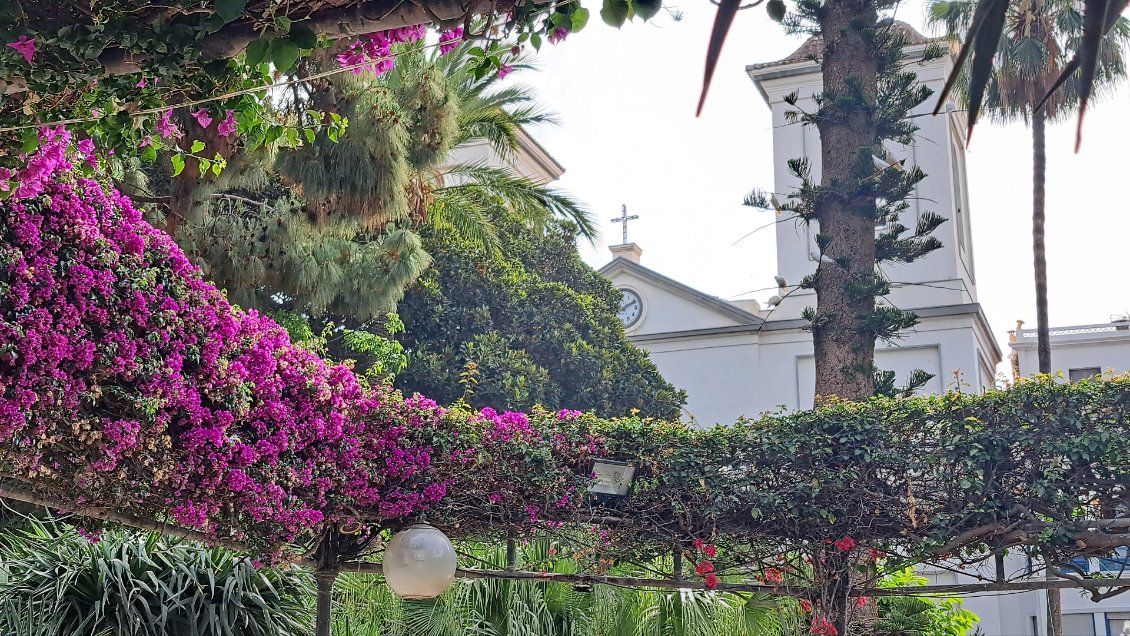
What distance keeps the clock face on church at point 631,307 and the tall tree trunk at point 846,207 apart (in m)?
16.8

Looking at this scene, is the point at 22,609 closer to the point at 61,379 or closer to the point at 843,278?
the point at 61,379

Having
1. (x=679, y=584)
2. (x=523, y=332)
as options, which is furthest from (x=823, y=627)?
(x=523, y=332)

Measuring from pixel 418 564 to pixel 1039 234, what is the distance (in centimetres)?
1555

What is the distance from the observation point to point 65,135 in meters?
3.61

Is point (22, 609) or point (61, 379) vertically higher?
point (61, 379)

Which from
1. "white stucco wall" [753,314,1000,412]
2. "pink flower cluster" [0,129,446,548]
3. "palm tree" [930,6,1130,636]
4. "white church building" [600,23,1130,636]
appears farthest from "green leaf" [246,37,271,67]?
"white stucco wall" [753,314,1000,412]

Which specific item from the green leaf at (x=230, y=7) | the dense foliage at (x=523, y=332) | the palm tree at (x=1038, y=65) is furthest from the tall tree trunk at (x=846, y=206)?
the green leaf at (x=230, y=7)

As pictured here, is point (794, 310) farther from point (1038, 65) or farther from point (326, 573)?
point (326, 573)

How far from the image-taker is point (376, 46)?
321 centimetres

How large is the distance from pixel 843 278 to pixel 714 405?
15985 mm

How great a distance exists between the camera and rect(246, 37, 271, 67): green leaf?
8.38 ft

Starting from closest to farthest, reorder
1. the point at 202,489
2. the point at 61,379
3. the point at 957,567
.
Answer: the point at 61,379
the point at 202,489
the point at 957,567

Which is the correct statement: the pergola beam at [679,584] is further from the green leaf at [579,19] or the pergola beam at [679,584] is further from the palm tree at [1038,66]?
the palm tree at [1038,66]

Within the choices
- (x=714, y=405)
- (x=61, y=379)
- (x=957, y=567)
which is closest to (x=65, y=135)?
(x=61, y=379)
